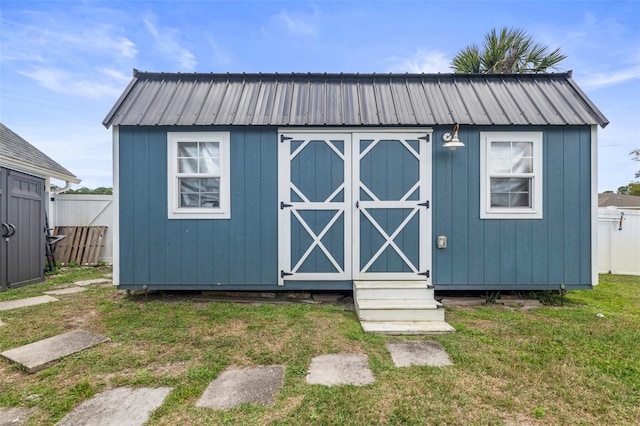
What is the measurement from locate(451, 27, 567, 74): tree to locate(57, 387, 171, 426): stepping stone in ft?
29.9

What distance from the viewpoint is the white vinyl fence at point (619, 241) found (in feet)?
19.4

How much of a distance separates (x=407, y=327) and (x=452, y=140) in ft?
8.13

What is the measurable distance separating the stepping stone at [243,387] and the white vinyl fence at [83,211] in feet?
21.7

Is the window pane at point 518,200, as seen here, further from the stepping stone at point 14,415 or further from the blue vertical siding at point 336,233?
the stepping stone at point 14,415

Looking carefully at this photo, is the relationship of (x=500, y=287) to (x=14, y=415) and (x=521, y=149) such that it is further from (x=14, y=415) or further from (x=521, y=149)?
(x=14, y=415)

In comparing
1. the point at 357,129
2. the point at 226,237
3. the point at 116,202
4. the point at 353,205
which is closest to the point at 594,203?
the point at 353,205

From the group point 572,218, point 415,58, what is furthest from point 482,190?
point 415,58

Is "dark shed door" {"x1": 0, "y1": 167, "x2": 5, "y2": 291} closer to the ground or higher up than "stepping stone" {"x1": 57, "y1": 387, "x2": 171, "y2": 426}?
higher up

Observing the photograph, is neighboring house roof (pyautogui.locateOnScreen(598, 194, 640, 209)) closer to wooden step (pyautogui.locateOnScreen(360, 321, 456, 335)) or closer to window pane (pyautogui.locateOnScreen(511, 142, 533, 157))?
window pane (pyautogui.locateOnScreen(511, 142, 533, 157))

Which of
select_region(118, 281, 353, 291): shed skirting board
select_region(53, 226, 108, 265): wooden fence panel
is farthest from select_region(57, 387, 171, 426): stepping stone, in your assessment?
select_region(53, 226, 108, 265): wooden fence panel

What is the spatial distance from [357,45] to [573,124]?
25.2 feet

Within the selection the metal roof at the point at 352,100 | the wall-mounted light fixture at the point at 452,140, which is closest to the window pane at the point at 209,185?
the metal roof at the point at 352,100

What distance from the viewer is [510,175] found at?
12.9 feet

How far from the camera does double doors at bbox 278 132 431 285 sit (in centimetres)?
394
